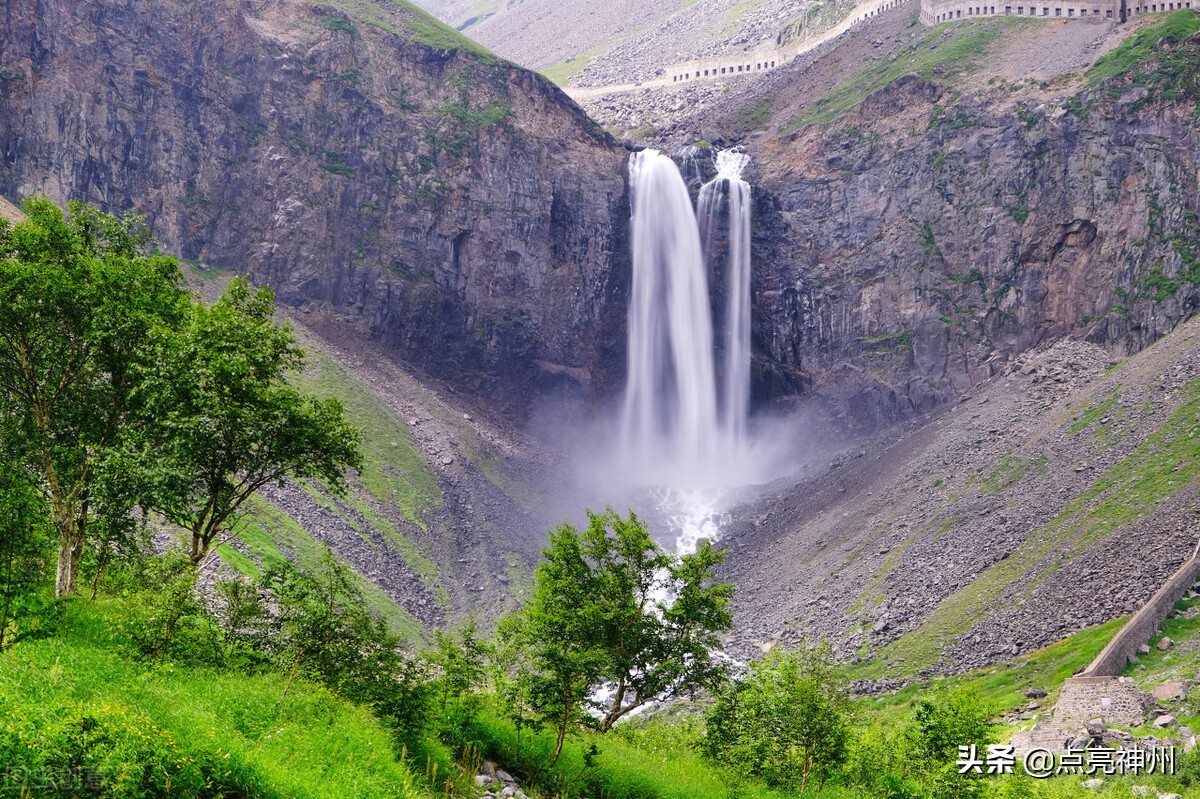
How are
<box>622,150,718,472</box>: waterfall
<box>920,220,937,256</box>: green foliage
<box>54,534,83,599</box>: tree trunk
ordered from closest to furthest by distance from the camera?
1. <box>54,534,83,599</box>: tree trunk
2. <box>920,220,937,256</box>: green foliage
3. <box>622,150,718,472</box>: waterfall

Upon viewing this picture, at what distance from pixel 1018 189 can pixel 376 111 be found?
62.9 m

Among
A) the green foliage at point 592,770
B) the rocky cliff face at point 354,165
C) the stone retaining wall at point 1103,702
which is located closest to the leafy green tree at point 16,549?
the green foliage at point 592,770

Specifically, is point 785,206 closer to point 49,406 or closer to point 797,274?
point 797,274

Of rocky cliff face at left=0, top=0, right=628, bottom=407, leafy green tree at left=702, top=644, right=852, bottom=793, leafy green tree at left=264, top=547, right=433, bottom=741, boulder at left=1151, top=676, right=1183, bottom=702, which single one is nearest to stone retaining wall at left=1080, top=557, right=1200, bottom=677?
boulder at left=1151, top=676, right=1183, bottom=702

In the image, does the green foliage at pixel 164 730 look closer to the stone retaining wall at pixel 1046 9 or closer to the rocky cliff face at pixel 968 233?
the rocky cliff face at pixel 968 233

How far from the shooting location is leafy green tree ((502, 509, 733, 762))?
74.9 ft


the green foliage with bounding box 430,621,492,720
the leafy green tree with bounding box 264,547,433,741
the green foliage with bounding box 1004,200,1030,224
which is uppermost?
the green foliage with bounding box 1004,200,1030,224

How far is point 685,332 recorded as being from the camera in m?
104

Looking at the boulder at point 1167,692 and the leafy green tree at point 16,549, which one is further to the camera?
the boulder at point 1167,692

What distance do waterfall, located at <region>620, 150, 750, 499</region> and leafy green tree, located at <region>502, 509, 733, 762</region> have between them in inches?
2925

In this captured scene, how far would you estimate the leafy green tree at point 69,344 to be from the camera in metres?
22.1

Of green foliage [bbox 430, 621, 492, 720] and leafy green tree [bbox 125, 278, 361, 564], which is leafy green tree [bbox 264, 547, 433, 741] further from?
leafy green tree [bbox 125, 278, 361, 564]

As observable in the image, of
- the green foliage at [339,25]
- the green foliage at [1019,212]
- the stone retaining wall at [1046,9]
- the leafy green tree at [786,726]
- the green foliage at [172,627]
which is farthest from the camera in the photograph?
the stone retaining wall at [1046,9]

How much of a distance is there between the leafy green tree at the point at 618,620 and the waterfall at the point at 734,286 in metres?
76.4
